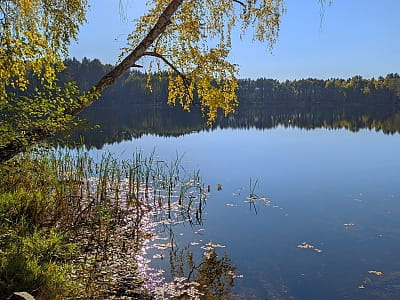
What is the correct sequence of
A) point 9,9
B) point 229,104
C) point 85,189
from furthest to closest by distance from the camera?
point 85,189 < point 229,104 < point 9,9

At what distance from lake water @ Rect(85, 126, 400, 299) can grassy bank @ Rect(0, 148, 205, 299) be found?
2.14 ft

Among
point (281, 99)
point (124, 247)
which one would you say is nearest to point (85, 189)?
point (124, 247)

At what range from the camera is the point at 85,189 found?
360 inches

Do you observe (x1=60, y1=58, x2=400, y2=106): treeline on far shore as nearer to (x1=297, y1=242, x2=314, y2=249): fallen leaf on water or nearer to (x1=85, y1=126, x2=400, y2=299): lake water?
(x1=85, y1=126, x2=400, y2=299): lake water

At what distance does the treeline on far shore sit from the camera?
273ft

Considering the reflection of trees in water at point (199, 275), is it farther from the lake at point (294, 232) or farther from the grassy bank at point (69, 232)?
the grassy bank at point (69, 232)

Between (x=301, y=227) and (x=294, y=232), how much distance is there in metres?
0.38

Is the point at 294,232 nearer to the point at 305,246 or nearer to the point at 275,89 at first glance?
the point at 305,246

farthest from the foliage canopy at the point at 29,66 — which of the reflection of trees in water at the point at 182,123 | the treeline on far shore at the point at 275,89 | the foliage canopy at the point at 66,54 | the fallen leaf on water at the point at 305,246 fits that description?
the treeline on far shore at the point at 275,89

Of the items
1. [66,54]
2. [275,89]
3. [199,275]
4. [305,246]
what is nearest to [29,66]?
[66,54]

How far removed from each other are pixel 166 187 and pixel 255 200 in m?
2.55

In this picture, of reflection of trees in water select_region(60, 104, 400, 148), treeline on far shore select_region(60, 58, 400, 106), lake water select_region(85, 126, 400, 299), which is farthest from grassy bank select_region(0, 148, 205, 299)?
treeline on far shore select_region(60, 58, 400, 106)

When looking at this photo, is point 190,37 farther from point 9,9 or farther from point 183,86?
point 9,9

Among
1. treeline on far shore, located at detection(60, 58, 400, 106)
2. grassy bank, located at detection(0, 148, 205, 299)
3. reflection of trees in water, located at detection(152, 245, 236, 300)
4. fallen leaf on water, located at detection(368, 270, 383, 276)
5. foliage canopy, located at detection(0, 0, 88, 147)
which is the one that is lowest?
fallen leaf on water, located at detection(368, 270, 383, 276)
